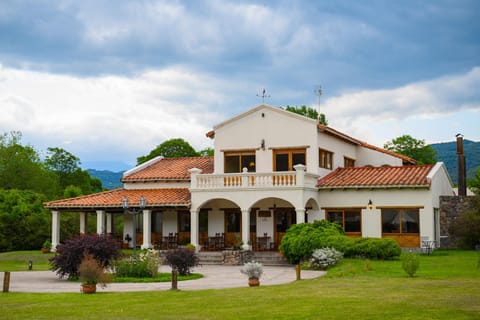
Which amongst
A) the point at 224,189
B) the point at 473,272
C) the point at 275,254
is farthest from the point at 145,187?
the point at 473,272

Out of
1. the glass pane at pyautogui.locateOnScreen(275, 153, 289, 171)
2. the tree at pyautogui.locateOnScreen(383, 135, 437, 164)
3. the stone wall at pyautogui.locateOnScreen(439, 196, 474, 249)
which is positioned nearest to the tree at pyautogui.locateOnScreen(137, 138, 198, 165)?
the tree at pyautogui.locateOnScreen(383, 135, 437, 164)

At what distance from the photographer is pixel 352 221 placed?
3516cm

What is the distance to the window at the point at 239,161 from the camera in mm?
36781

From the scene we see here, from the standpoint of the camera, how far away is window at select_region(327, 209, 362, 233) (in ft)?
115

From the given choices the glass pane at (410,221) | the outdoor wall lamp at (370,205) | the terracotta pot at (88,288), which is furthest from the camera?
the outdoor wall lamp at (370,205)

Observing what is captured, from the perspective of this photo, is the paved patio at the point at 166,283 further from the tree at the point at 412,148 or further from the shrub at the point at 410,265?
the tree at the point at 412,148

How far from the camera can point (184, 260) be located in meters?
25.0

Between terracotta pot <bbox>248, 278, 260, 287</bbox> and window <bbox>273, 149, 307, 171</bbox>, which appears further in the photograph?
window <bbox>273, 149, 307, 171</bbox>

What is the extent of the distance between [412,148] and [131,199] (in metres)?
40.7

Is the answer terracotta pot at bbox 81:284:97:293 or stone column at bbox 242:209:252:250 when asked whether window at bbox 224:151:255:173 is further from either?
terracotta pot at bbox 81:284:97:293

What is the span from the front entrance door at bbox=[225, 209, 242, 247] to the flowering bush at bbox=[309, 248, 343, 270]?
9068 millimetres

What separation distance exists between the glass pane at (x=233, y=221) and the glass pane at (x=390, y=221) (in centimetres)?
771

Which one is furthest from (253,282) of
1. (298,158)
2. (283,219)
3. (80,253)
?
(298,158)

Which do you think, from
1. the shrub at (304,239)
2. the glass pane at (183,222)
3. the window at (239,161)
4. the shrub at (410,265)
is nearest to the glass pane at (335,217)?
the shrub at (304,239)
